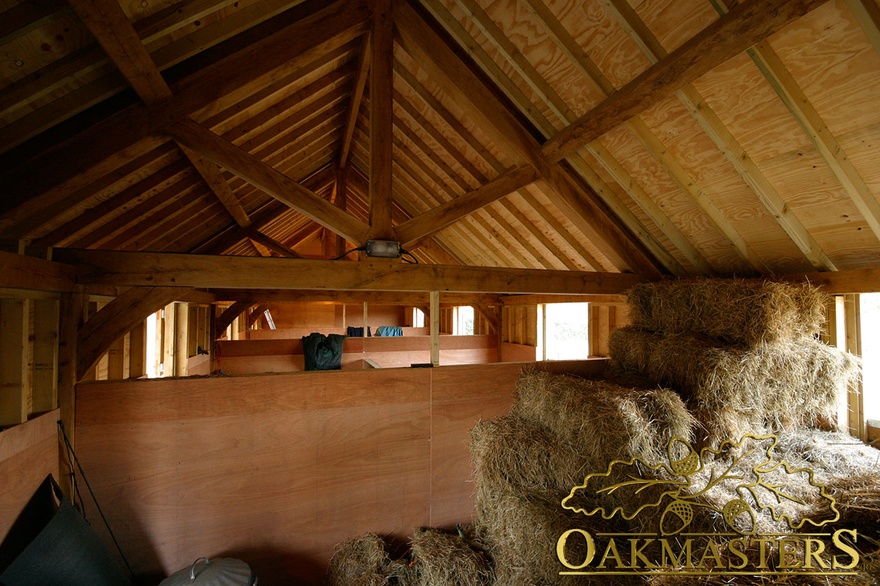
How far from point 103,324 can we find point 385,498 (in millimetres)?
2399

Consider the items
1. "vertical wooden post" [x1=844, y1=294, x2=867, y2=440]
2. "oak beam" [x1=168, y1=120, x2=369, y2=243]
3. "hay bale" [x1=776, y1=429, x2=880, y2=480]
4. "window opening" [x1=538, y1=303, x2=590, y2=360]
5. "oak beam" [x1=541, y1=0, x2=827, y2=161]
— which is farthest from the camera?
"window opening" [x1=538, y1=303, x2=590, y2=360]

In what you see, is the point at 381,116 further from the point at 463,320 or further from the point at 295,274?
the point at 463,320

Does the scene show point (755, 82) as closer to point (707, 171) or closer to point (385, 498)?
point (707, 171)

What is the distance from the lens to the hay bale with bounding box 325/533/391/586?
281cm

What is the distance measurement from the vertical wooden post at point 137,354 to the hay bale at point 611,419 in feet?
13.0

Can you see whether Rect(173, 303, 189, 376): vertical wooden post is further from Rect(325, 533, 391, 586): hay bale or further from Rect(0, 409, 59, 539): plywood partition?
Rect(325, 533, 391, 586): hay bale

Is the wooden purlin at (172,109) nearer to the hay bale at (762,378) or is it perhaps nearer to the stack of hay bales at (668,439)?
the stack of hay bales at (668,439)

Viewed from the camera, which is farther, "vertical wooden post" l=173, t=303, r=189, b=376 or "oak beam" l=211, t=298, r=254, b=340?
"oak beam" l=211, t=298, r=254, b=340

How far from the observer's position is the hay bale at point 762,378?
8.82 ft

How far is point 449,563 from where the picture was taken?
9.10ft

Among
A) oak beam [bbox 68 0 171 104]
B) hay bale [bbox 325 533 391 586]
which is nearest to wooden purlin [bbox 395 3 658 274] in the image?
oak beam [bbox 68 0 171 104]

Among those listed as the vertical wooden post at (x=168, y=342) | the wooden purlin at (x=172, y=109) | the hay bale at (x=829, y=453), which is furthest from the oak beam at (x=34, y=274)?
the hay bale at (x=829, y=453)

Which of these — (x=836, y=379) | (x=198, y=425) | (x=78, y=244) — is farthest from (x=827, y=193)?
(x=78, y=244)

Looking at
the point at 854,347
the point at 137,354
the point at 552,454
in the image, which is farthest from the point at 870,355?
the point at 137,354
